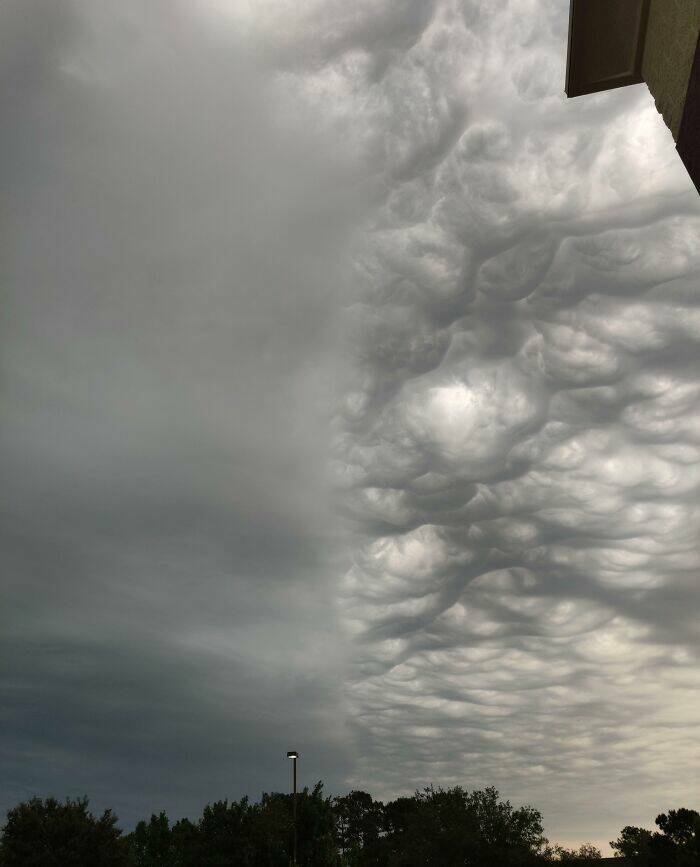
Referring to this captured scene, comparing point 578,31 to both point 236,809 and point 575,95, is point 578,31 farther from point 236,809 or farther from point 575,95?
point 236,809

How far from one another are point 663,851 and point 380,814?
58.4 metres

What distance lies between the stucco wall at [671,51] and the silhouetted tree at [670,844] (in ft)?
235

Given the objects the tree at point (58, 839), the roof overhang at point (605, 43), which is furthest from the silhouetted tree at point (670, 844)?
the roof overhang at point (605, 43)

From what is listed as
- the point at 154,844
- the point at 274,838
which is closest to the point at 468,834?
the point at 274,838

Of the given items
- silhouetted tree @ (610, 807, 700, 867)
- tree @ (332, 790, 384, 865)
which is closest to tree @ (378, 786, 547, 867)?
silhouetted tree @ (610, 807, 700, 867)

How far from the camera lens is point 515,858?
178 ft

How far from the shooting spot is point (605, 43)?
8078 mm

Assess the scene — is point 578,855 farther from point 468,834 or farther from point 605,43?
point 605,43

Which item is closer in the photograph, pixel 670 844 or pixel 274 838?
pixel 274 838

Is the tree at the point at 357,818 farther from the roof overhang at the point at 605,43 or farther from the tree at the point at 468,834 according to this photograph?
the roof overhang at the point at 605,43

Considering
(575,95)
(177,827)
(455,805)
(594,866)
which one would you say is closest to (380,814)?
(594,866)

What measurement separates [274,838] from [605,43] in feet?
175

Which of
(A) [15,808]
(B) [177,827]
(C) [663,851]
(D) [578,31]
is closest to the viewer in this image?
(D) [578,31]

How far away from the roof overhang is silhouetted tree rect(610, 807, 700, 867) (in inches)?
2814
